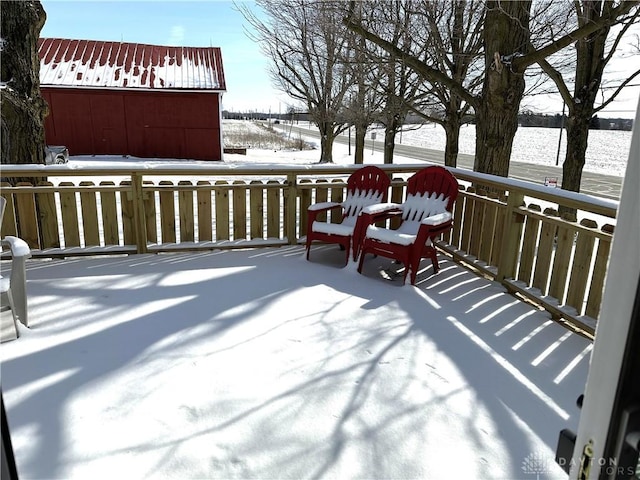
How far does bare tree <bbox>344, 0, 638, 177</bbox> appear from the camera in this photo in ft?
14.0

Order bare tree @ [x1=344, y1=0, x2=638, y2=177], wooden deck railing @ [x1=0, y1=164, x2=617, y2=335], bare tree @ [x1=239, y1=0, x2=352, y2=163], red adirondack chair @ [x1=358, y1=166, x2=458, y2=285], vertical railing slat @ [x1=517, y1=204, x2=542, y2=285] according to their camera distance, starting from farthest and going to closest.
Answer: bare tree @ [x1=239, y1=0, x2=352, y2=163] < bare tree @ [x1=344, y1=0, x2=638, y2=177] < red adirondack chair @ [x1=358, y1=166, x2=458, y2=285] < vertical railing slat @ [x1=517, y1=204, x2=542, y2=285] < wooden deck railing @ [x1=0, y1=164, x2=617, y2=335]

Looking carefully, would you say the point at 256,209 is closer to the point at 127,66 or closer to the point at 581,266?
the point at 581,266

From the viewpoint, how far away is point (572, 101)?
23.0 ft

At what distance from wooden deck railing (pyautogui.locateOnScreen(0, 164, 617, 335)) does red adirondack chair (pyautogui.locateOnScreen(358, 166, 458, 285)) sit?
0.28m

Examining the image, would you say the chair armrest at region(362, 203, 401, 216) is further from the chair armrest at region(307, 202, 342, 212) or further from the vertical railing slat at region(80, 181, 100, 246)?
the vertical railing slat at region(80, 181, 100, 246)

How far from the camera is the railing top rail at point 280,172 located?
9.78 feet

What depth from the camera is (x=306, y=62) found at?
13797 mm

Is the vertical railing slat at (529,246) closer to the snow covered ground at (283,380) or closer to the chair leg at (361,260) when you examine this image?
the snow covered ground at (283,380)

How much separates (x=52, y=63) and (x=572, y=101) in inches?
575

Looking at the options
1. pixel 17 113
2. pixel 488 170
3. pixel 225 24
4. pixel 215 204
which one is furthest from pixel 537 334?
pixel 225 24

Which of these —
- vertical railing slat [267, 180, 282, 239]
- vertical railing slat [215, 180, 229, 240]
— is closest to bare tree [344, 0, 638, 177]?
vertical railing slat [267, 180, 282, 239]

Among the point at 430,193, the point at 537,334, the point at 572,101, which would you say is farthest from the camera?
the point at 572,101

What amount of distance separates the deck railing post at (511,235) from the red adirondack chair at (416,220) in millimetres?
493

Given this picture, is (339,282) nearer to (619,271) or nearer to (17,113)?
(619,271)
